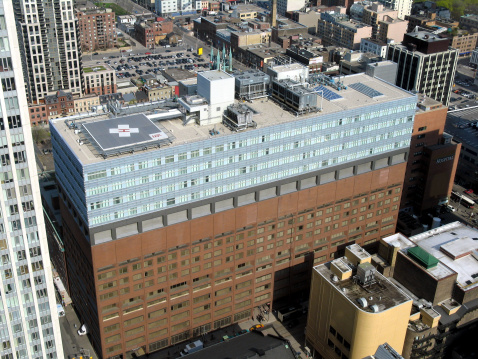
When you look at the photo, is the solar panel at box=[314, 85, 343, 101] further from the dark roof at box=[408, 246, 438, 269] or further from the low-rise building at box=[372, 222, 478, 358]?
the dark roof at box=[408, 246, 438, 269]

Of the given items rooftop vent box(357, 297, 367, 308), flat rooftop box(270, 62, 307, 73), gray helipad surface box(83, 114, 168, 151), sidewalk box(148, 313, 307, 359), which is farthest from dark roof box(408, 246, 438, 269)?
gray helipad surface box(83, 114, 168, 151)

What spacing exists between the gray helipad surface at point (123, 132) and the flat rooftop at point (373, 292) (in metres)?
53.0

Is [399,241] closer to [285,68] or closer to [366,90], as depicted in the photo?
[366,90]

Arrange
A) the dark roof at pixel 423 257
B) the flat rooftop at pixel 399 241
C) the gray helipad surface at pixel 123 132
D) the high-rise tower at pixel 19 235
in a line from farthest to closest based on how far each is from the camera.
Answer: the flat rooftop at pixel 399 241 < the dark roof at pixel 423 257 < the gray helipad surface at pixel 123 132 < the high-rise tower at pixel 19 235

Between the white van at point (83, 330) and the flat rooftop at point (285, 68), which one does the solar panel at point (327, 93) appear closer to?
the flat rooftop at point (285, 68)

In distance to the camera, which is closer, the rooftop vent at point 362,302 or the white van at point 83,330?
the rooftop vent at point 362,302

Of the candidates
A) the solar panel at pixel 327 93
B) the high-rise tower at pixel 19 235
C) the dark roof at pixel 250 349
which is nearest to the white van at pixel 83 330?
the high-rise tower at pixel 19 235

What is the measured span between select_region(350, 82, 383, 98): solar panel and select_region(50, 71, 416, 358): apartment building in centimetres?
35

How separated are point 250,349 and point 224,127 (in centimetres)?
5412

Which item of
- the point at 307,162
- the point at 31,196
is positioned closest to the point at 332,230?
the point at 307,162

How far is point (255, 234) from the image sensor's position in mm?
153250

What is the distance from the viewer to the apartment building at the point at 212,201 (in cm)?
13238

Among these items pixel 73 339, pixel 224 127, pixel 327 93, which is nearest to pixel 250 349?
pixel 224 127

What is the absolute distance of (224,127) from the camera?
145125 millimetres
